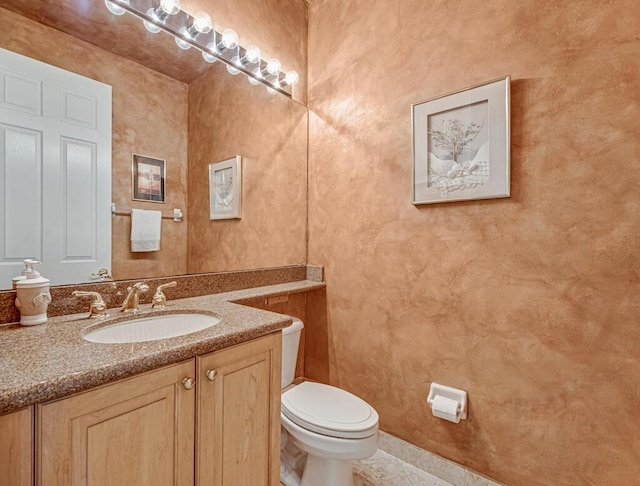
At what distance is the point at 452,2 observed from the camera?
1492 millimetres

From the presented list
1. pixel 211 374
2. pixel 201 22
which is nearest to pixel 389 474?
pixel 211 374

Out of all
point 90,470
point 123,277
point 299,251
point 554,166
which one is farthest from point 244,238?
point 554,166

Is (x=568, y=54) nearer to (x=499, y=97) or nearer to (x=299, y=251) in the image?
(x=499, y=97)

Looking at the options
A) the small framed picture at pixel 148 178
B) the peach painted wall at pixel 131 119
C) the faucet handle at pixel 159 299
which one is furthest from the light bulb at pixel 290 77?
the faucet handle at pixel 159 299

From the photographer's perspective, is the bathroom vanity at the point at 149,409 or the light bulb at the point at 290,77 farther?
the light bulb at the point at 290,77

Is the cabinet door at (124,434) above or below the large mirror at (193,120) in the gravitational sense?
below

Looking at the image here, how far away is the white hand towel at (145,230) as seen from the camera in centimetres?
139

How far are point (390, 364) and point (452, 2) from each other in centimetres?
179

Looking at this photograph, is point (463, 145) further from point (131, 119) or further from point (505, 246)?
Result: point (131, 119)

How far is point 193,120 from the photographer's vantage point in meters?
1.57

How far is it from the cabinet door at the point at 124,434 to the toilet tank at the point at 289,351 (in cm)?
77

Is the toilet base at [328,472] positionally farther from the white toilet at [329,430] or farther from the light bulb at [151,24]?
the light bulb at [151,24]

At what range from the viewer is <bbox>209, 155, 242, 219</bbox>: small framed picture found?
1678mm

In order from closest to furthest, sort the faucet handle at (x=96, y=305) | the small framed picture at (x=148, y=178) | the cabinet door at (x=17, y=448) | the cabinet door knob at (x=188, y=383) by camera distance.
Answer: the cabinet door at (x=17, y=448), the cabinet door knob at (x=188, y=383), the faucet handle at (x=96, y=305), the small framed picture at (x=148, y=178)
